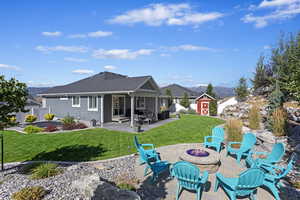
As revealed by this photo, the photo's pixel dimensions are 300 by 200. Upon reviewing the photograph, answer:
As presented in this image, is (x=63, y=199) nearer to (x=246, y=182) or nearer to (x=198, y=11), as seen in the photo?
(x=246, y=182)

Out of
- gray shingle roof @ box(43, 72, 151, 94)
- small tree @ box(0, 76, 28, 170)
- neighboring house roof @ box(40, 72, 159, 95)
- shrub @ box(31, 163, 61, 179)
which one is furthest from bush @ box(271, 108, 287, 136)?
small tree @ box(0, 76, 28, 170)

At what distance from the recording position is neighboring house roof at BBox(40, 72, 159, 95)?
14.5 m

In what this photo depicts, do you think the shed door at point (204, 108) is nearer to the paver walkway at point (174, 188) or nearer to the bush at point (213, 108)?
the bush at point (213, 108)

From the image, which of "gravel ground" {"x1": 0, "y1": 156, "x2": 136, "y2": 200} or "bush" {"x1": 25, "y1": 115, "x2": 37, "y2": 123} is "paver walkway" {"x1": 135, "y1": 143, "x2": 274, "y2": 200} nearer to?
"gravel ground" {"x1": 0, "y1": 156, "x2": 136, "y2": 200}

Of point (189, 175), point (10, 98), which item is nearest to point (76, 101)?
point (10, 98)

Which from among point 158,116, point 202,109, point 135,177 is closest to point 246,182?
point 135,177

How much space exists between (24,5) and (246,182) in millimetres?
13591

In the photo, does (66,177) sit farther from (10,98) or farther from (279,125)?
(279,125)

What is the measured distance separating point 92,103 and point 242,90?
23.0 meters

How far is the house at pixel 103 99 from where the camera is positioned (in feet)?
47.6

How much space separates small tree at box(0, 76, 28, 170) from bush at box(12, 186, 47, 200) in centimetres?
229

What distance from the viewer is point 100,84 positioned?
56.4ft

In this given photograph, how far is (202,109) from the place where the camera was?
26.9m

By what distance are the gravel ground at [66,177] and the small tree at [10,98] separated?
5.13 feet
